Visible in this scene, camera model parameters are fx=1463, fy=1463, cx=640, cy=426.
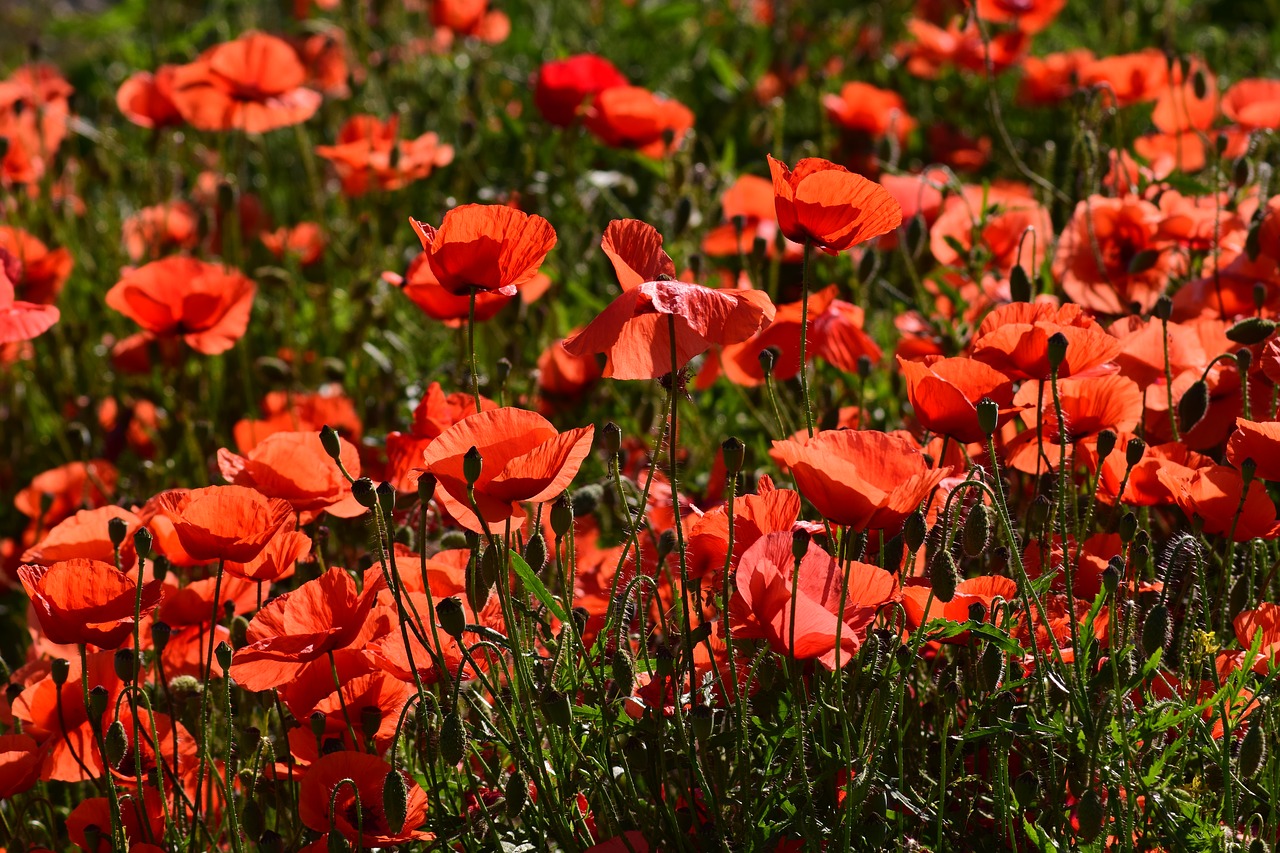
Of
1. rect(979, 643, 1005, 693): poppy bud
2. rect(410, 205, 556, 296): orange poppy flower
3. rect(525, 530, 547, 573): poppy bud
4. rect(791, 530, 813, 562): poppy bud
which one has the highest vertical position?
rect(410, 205, 556, 296): orange poppy flower

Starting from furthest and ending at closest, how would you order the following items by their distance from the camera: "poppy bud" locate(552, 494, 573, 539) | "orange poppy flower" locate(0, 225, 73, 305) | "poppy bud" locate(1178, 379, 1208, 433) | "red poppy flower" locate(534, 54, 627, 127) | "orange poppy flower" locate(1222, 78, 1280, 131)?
"red poppy flower" locate(534, 54, 627, 127)
"orange poppy flower" locate(0, 225, 73, 305)
"orange poppy flower" locate(1222, 78, 1280, 131)
"poppy bud" locate(1178, 379, 1208, 433)
"poppy bud" locate(552, 494, 573, 539)

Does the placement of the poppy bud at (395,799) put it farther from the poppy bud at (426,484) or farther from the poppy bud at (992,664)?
the poppy bud at (992,664)

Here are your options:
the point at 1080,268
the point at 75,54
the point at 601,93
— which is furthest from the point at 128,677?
the point at 75,54

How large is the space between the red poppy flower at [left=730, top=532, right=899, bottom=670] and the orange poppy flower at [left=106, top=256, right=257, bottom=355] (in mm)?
1321

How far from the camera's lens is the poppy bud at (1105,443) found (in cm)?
165

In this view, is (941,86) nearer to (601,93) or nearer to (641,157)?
(641,157)

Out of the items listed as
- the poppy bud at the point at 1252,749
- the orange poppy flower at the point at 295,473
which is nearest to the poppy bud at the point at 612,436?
the orange poppy flower at the point at 295,473

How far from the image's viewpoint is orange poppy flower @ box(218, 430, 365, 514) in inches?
67.6

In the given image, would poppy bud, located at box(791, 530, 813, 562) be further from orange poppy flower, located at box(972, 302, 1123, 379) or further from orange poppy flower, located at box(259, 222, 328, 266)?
orange poppy flower, located at box(259, 222, 328, 266)

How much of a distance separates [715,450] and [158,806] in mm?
1205

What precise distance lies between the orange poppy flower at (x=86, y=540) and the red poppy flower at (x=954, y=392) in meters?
0.96

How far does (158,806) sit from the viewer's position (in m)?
1.69

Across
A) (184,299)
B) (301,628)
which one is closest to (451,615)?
(301,628)

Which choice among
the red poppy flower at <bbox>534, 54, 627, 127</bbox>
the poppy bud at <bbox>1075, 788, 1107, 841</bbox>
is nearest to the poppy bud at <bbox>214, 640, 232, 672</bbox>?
the poppy bud at <bbox>1075, 788, 1107, 841</bbox>
